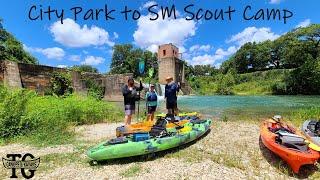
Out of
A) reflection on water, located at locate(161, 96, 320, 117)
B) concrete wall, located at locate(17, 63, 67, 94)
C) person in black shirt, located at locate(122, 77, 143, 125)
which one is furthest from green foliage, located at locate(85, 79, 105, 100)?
person in black shirt, located at locate(122, 77, 143, 125)

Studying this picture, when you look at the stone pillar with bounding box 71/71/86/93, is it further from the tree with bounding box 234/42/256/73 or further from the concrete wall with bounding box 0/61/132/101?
the tree with bounding box 234/42/256/73

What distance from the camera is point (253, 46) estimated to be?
78.8 m

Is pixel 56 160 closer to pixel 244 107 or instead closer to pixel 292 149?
pixel 292 149

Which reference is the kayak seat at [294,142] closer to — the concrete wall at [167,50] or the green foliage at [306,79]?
the green foliage at [306,79]

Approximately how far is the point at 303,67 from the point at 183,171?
4484cm

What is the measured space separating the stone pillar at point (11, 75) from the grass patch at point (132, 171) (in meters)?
15.6

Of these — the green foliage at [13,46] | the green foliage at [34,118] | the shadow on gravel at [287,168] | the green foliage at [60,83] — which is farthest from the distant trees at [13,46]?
the shadow on gravel at [287,168]

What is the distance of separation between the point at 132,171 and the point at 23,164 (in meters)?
2.49

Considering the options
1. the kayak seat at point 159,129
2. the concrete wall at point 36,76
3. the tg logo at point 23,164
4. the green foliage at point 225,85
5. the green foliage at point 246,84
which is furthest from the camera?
the green foliage at point 225,85

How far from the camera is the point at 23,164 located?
652 cm

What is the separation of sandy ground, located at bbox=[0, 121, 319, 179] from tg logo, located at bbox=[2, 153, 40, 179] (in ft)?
0.43

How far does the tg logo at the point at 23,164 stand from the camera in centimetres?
599

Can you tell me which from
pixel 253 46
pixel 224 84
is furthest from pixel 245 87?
pixel 253 46

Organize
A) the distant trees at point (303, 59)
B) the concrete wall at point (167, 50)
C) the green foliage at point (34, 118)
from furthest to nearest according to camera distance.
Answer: the concrete wall at point (167, 50) < the distant trees at point (303, 59) < the green foliage at point (34, 118)
